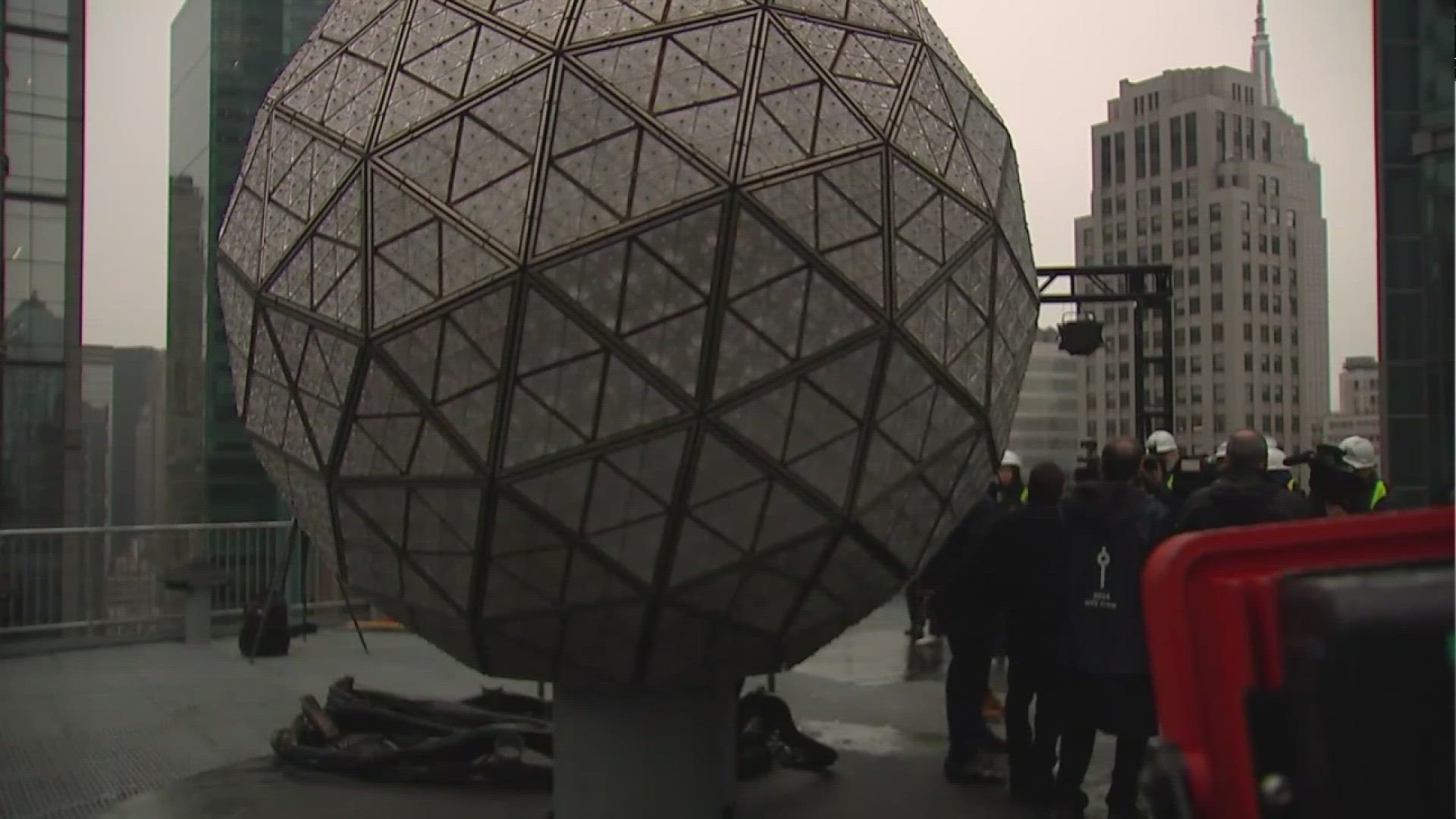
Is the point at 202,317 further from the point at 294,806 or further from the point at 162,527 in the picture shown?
the point at 294,806

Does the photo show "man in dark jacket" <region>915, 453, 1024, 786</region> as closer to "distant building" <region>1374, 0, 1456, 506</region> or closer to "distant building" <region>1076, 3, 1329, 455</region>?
"distant building" <region>1374, 0, 1456, 506</region>

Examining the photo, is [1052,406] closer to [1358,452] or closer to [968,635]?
[1358,452]

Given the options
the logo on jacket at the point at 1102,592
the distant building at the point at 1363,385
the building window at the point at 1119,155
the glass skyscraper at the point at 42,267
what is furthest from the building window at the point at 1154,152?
the logo on jacket at the point at 1102,592

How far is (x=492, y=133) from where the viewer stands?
4164 mm

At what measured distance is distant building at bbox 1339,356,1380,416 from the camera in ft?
75.2

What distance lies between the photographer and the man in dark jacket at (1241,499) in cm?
521

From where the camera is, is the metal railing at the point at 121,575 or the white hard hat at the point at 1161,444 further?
the metal railing at the point at 121,575

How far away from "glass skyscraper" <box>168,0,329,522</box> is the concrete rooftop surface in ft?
9.52

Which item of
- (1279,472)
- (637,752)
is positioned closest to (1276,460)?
(1279,472)

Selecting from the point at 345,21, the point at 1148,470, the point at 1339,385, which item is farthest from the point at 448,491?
the point at 1339,385

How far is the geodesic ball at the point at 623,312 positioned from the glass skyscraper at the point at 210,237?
10.1 m

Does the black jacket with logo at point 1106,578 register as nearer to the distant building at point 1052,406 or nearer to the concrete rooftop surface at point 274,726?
the concrete rooftop surface at point 274,726

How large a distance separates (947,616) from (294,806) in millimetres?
3360

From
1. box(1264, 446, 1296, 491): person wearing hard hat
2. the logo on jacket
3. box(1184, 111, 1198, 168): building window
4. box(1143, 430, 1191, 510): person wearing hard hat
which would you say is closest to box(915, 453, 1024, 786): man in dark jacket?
the logo on jacket
